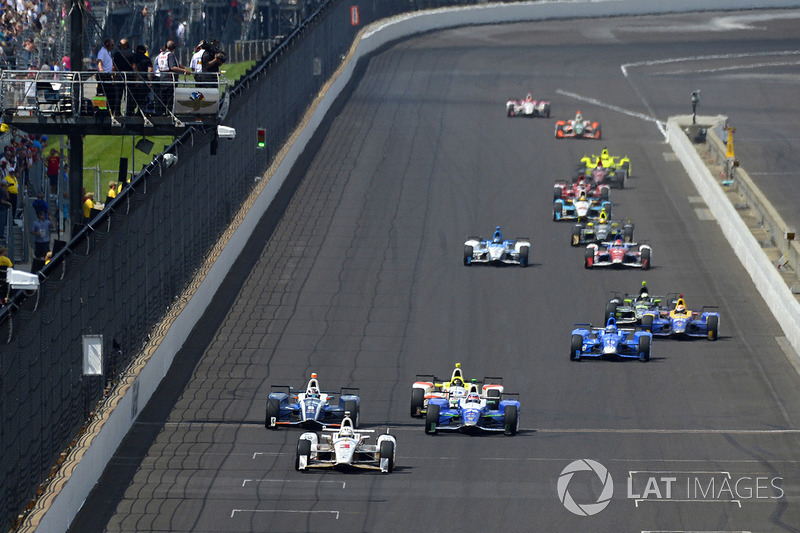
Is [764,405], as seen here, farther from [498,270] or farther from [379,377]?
[498,270]

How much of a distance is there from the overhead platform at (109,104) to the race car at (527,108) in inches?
895

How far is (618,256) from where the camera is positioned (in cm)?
Answer: 3772

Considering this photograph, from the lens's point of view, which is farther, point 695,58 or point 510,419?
point 695,58

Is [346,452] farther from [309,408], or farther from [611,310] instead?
[611,310]

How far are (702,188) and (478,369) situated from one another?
1799 centimetres

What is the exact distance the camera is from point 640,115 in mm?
58688

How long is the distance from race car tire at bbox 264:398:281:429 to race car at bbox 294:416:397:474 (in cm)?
179

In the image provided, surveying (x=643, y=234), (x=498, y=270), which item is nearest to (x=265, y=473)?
(x=498, y=270)

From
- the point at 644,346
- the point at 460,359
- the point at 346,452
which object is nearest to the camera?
the point at 346,452

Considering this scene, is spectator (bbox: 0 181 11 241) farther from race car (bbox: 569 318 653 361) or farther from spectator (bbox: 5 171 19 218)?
race car (bbox: 569 318 653 361)

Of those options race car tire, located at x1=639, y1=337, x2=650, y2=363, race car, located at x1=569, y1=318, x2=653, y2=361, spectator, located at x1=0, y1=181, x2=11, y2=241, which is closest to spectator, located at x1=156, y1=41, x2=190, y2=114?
spectator, located at x1=0, y1=181, x2=11, y2=241

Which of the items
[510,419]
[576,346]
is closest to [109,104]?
[576,346]

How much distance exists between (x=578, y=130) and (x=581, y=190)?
10365mm

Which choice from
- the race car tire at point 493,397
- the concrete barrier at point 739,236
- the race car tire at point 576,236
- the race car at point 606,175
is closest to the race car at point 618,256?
the race car tire at point 576,236
